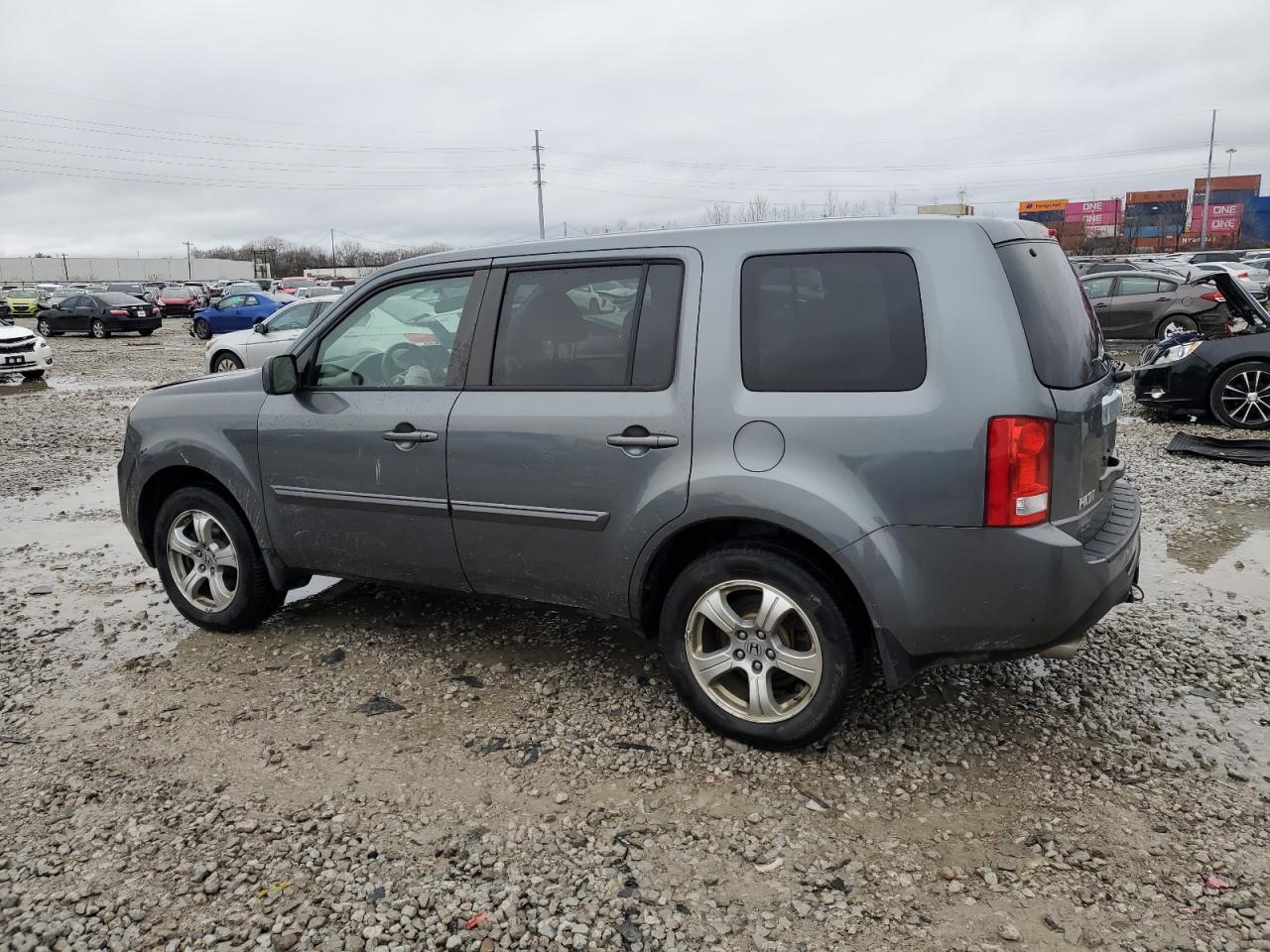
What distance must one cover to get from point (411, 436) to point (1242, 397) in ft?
30.7

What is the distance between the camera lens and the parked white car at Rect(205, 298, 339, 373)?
16297 millimetres

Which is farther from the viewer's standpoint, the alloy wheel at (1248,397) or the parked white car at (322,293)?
the parked white car at (322,293)

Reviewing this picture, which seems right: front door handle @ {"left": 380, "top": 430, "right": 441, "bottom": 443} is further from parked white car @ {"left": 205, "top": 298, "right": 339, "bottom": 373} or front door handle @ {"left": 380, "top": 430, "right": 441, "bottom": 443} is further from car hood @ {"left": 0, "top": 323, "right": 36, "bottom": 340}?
car hood @ {"left": 0, "top": 323, "right": 36, "bottom": 340}

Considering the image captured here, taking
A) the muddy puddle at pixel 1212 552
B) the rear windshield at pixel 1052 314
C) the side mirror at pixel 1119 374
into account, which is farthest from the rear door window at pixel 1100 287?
the rear windshield at pixel 1052 314

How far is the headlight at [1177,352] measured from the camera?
1025cm

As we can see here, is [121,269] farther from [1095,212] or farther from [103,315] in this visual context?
[1095,212]

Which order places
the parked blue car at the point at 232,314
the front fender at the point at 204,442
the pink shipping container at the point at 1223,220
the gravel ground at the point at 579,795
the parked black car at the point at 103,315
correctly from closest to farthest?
the gravel ground at the point at 579,795 < the front fender at the point at 204,442 < the parked blue car at the point at 232,314 < the parked black car at the point at 103,315 < the pink shipping container at the point at 1223,220

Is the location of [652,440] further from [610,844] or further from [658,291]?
[610,844]

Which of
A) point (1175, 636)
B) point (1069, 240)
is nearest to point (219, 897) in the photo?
point (1175, 636)

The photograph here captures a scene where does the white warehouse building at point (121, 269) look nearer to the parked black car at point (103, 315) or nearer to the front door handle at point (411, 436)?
the parked black car at point (103, 315)

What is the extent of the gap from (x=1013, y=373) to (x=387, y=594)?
3.70m

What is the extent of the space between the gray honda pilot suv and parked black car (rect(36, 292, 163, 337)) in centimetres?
3157

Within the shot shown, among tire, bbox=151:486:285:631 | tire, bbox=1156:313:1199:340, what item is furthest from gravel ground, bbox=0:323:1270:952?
tire, bbox=1156:313:1199:340

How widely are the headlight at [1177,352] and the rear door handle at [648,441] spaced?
9.03 metres
